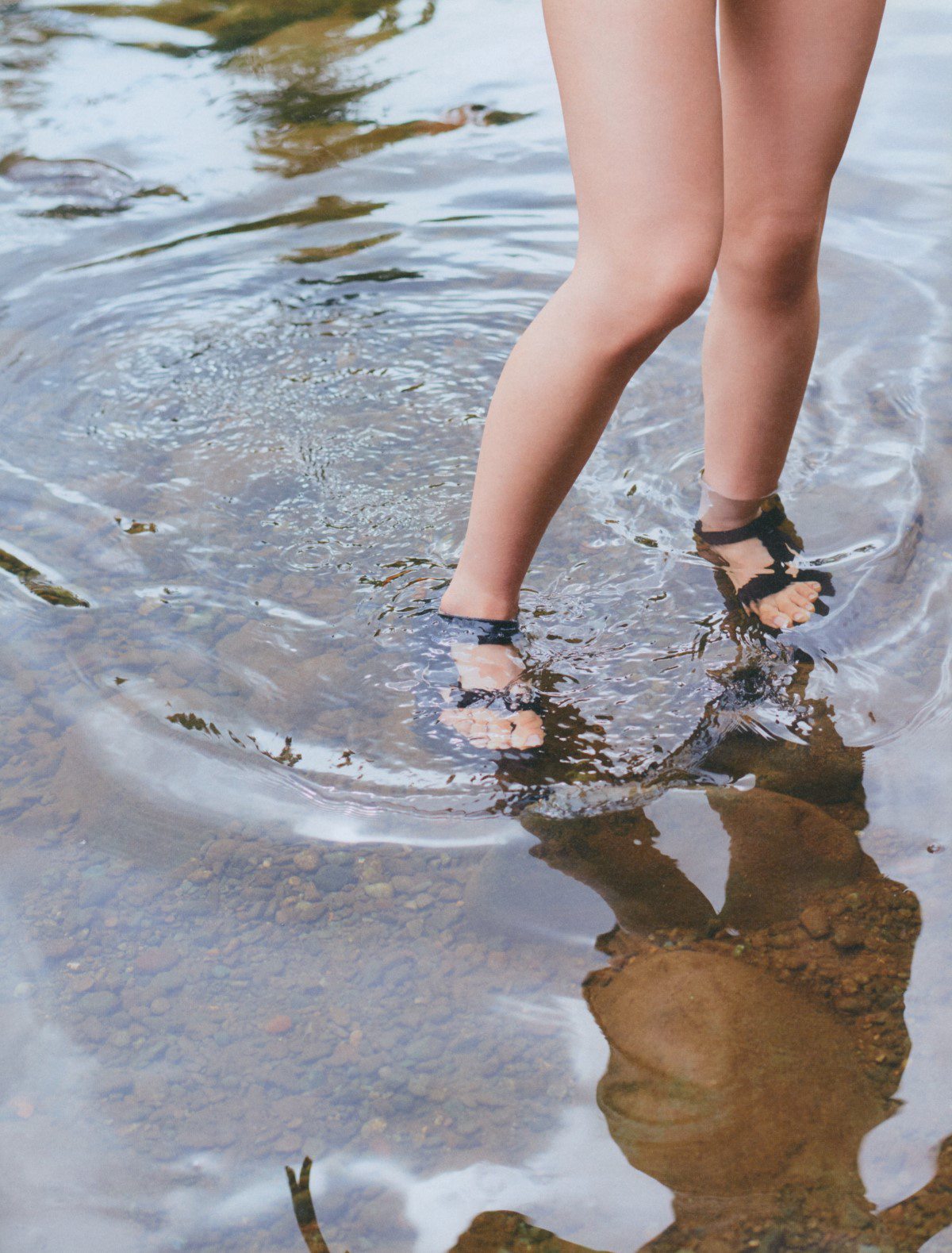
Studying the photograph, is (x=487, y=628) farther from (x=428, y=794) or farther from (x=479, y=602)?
(x=428, y=794)

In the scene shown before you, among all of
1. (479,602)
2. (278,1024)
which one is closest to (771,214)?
(479,602)

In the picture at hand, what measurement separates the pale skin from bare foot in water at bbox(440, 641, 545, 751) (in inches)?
2.5

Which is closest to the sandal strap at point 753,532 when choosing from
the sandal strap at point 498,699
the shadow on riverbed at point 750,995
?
the shadow on riverbed at point 750,995

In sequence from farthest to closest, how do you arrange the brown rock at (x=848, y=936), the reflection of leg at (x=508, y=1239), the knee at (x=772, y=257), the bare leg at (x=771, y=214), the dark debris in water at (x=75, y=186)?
the dark debris in water at (x=75, y=186) < the knee at (x=772, y=257) < the bare leg at (x=771, y=214) < the brown rock at (x=848, y=936) < the reflection of leg at (x=508, y=1239)

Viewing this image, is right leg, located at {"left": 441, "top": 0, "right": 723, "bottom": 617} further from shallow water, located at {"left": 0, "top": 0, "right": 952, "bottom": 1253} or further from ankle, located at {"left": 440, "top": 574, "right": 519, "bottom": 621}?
shallow water, located at {"left": 0, "top": 0, "right": 952, "bottom": 1253}

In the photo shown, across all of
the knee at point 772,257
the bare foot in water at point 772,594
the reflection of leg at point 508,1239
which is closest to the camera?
the reflection of leg at point 508,1239

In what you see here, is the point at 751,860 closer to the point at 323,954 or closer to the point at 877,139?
the point at 323,954

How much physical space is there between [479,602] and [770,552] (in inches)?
20.9

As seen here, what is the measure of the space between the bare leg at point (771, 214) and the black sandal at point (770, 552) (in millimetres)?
22

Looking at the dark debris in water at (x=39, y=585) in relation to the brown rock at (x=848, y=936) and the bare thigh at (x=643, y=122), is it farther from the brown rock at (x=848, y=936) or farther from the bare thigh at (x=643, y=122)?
the brown rock at (x=848, y=936)

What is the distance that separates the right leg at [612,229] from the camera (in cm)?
122

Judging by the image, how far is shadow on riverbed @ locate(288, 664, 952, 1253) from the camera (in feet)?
3.49

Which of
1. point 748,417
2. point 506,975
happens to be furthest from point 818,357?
point 506,975

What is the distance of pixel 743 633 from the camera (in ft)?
5.79
